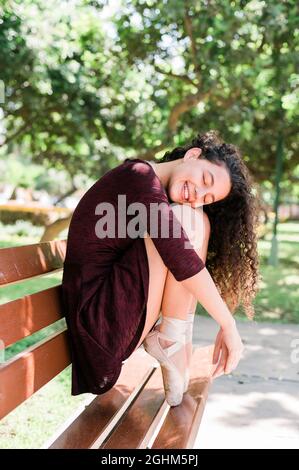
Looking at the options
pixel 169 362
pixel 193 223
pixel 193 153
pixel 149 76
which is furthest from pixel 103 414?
pixel 149 76

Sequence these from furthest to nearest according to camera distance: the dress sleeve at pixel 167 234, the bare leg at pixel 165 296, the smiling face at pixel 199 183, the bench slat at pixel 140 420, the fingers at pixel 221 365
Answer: the smiling face at pixel 199 183 → the fingers at pixel 221 365 → the bare leg at pixel 165 296 → the dress sleeve at pixel 167 234 → the bench slat at pixel 140 420

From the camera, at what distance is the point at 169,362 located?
86.7 inches

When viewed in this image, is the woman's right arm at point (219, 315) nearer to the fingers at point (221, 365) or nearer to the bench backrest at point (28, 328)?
the fingers at point (221, 365)

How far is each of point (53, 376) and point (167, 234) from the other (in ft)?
2.14

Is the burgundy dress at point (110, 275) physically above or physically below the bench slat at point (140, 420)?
above

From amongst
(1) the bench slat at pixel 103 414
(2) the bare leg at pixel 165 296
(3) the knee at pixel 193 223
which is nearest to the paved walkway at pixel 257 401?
(1) the bench slat at pixel 103 414

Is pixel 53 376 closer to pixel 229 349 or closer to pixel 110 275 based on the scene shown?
pixel 110 275

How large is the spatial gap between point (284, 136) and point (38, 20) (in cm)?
628

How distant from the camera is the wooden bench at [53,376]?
1779 mm

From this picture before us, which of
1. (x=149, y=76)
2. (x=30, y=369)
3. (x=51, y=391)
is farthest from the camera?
(x=149, y=76)

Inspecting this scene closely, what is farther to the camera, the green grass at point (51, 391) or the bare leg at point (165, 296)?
the green grass at point (51, 391)

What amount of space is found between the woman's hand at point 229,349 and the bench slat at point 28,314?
64cm

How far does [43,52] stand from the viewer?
7098mm

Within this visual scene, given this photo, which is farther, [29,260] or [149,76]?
[149,76]
